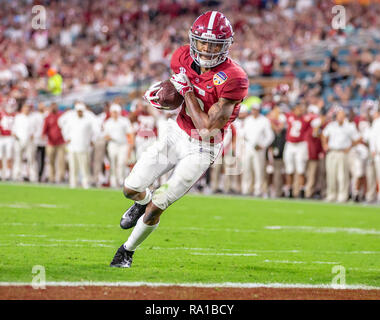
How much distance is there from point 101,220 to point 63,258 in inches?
139

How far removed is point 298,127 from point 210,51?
33.8 ft

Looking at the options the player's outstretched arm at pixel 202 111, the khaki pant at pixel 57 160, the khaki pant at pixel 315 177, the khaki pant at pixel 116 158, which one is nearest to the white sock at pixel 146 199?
the player's outstretched arm at pixel 202 111

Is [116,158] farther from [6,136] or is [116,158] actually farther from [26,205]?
[26,205]

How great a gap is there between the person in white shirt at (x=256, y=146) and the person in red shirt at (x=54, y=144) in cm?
449

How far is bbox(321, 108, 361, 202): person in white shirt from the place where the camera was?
608 inches

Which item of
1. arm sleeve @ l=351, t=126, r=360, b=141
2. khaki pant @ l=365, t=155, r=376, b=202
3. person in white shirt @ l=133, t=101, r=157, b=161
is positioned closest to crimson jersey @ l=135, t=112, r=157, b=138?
person in white shirt @ l=133, t=101, r=157, b=161

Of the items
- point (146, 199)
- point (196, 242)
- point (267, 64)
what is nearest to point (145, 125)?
point (267, 64)

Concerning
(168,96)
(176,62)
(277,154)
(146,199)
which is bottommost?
(277,154)

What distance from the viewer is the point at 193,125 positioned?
6.50 m

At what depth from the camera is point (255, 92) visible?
21.3 metres

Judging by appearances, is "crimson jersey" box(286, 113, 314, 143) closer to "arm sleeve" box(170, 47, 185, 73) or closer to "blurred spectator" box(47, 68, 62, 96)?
"arm sleeve" box(170, 47, 185, 73)

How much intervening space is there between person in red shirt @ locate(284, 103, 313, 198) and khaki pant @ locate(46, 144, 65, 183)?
17.8ft
